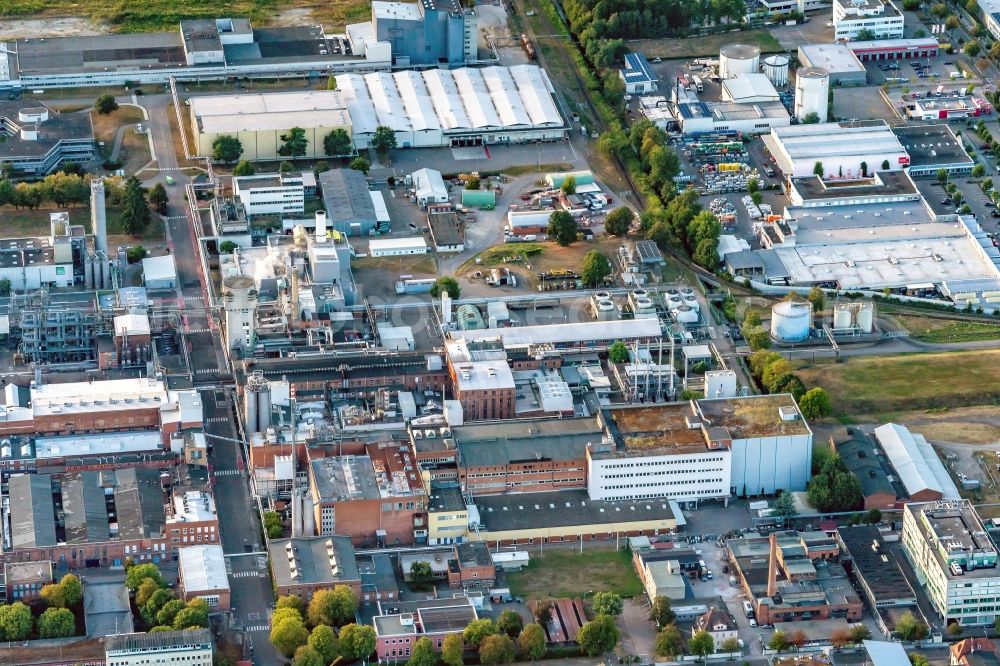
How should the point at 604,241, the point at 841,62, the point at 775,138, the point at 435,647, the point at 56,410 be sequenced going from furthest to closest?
the point at 841,62 → the point at 775,138 → the point at 604,241 → the point at 56,410 → the point at 435,647

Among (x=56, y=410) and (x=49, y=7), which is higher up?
(x=49, y=7)

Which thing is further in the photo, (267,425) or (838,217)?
(838,217)

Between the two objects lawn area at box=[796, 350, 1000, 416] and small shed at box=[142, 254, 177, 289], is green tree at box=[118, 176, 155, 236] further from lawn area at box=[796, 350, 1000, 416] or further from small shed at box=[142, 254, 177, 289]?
lawn area at box=[796, 350, 1000, 416]

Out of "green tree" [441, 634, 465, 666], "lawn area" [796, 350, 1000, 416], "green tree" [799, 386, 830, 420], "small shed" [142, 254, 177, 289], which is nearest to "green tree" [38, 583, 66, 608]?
"green tree" [441, 634, 465, 666]

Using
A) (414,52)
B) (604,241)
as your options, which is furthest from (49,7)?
(604,241)

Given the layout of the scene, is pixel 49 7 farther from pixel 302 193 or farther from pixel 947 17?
pixel 947 17

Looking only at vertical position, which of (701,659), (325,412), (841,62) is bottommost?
(701,659)

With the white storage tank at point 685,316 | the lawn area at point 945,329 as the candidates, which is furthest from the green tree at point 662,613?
the lawn area at point 945,329

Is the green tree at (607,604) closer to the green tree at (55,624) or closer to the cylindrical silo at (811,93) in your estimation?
the green tree at (55,624)
